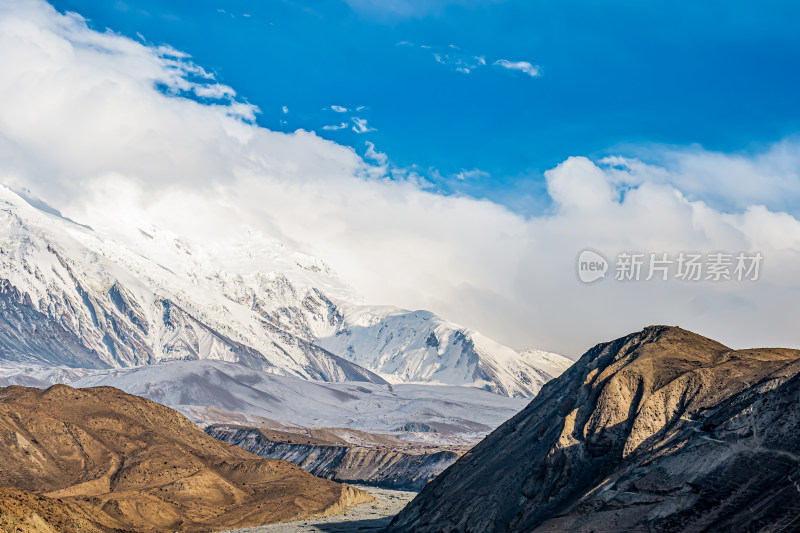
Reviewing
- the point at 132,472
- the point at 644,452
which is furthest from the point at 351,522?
the point at 644,452

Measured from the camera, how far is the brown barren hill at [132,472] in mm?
104625

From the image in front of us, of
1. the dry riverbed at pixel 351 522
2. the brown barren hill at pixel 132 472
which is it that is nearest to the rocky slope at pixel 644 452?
the dry riverbed at pixel 351 522

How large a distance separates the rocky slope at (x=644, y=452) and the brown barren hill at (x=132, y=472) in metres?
29.3

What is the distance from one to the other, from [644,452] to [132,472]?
7510 cm

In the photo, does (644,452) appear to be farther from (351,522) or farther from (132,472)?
(132,472)

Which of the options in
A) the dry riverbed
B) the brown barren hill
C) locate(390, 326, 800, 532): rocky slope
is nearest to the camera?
locate(390, 326, 800, 532): rocky slope

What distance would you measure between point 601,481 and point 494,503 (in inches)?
526

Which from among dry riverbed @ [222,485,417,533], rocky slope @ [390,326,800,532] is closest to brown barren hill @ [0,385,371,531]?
dry riverbed @ [222,485,417,533]

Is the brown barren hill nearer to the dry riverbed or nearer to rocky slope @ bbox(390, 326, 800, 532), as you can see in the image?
the dry riverbed

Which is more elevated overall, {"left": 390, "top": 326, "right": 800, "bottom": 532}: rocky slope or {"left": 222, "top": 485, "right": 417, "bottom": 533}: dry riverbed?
{"left": 390, "top": 326, "right": 800, "bottom": 532}: rocky slope

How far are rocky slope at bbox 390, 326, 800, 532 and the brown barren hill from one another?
2926cm

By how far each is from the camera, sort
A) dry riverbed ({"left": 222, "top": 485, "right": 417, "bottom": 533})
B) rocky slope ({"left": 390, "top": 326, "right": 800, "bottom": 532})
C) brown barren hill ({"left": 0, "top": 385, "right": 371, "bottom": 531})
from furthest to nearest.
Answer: dry riverbed ({"left": 222, "top": 485, "right": 417, "bottom": 533}), brown barren hill ({"left": 0, "top": 385, "right": 371, "bottom": 531}), rocky slope ({"left": 390, "top": 326, "right": 800, "bottom": 532})

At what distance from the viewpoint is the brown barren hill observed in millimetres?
104625

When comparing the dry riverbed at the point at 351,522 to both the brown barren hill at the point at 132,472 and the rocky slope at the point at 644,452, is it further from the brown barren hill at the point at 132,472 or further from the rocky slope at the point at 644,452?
the rocky slope at the point at 644,452
